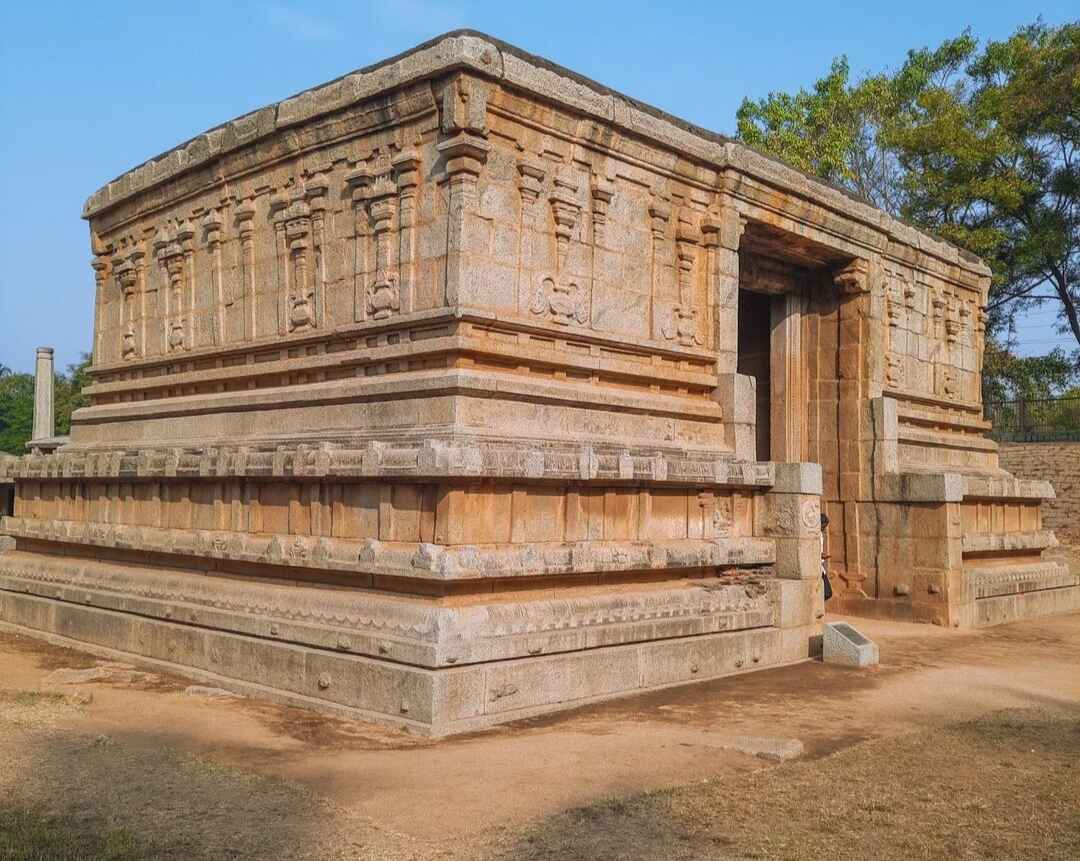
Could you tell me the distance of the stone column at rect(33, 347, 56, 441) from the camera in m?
27.5

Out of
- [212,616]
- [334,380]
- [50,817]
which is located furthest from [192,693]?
[50,817]

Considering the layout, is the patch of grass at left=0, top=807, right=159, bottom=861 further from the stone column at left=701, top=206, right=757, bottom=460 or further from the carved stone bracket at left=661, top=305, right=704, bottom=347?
the stone column at left=701, top=206, right=757, bottom=460

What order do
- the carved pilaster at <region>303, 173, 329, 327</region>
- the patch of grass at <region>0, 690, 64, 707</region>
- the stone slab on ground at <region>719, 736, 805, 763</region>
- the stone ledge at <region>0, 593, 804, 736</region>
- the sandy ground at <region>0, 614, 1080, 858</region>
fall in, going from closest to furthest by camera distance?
the sandy ground at <region>0, 614, 1080, 858</region>, the stone slab on ground at <region>719, 736, 805, 763</region>, the stone ledge at <region>0, 593, 804, 736</region>, the patch of grass at <region>0, 690, 64, 707</region>, the carved pilaster at <region>303, 173, 329, 327</region>

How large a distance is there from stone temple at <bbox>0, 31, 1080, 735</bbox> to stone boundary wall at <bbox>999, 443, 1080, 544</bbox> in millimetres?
14867

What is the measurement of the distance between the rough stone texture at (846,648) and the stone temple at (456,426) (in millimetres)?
353

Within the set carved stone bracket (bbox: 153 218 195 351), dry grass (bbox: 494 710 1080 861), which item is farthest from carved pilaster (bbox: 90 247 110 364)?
dry grass (bbox: 494 710 1080 861)

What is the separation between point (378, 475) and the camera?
8578 mm

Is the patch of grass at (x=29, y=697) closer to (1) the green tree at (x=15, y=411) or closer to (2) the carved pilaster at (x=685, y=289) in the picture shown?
(2) the carved pilaster at (x=685, y=289)

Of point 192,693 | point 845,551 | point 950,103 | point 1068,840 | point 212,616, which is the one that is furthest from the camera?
point 950,103

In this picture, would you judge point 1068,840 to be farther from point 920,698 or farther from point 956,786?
point 920,698

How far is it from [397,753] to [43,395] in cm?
2404

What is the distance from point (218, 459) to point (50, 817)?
5389mm

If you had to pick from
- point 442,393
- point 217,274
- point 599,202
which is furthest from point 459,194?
point 217,274

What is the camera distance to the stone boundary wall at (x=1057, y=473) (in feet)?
90.4
